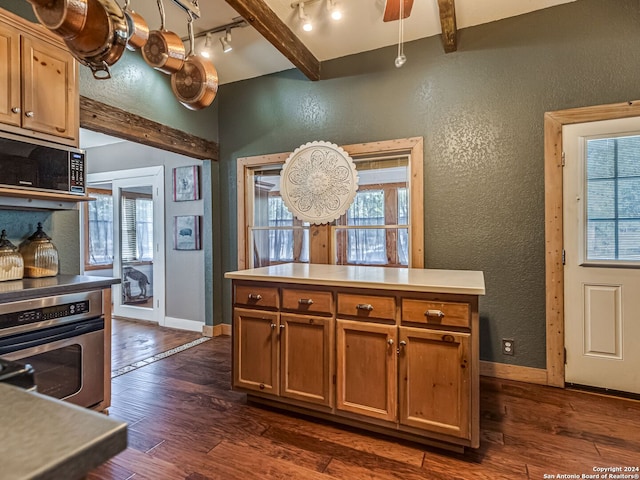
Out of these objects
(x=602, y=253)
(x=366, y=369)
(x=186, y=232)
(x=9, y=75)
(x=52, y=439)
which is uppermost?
(x=9, y=75)

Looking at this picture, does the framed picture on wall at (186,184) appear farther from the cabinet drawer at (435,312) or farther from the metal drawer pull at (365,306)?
the cabinet drawer at (435,312)

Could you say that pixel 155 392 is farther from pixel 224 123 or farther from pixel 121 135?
pixel 224 123

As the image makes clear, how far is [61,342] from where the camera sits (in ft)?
6.41

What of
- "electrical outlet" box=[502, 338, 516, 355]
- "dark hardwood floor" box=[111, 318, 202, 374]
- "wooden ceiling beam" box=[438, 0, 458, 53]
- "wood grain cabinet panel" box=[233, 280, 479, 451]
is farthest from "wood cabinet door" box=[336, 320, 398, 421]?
"wooden ceiling beam" box=[438, 0, 458, 53]

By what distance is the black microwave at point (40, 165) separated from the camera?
6.59ft

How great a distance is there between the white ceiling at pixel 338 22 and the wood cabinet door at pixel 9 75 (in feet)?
3.31

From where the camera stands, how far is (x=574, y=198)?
264cm

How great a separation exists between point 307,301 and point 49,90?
84.4 inches

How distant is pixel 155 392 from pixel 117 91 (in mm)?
2550

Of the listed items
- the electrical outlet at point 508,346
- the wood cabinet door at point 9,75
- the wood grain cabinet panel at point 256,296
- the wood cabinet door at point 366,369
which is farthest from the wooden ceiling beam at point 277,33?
the electrical outlet at point 508,346

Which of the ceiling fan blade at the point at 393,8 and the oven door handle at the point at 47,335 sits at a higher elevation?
the ceiling fan blade at the point at 393,8

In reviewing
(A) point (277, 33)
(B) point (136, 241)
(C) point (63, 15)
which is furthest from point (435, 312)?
(B) point (136, 241)

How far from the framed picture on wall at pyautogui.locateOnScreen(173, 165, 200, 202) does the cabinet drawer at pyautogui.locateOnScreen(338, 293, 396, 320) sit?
283cm

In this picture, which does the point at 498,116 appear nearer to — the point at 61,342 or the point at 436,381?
the point at 436,381
